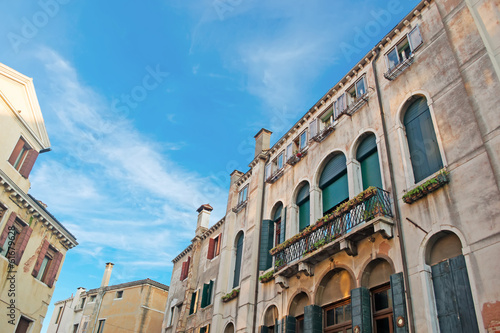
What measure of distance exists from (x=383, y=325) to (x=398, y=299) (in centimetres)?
116

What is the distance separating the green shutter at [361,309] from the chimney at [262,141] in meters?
11.6

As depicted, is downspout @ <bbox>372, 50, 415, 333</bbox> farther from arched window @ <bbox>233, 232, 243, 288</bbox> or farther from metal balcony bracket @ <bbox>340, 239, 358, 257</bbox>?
arched window @ <bbox>233, 232, 243, 288</bbox>

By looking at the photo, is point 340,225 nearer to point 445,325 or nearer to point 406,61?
point 445,325

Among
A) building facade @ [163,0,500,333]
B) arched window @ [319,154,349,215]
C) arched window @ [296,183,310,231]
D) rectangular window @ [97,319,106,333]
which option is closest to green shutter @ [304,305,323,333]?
building facade @ [163,0,500,333]

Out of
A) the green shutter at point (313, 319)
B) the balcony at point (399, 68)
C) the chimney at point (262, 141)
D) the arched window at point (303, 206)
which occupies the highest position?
the chimney at point (262, 141)

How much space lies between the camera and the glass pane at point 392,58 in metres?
13.4

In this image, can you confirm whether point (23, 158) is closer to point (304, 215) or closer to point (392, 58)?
point (304, 215)

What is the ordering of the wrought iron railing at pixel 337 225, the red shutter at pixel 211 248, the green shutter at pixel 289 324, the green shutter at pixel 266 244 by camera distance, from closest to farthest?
1. the wrought iron railing at pixel 337 225
2. the green shutter at pixel 289 324
3. the green shutter at pixel 266 244
4. the red shutter at pixel 211 248

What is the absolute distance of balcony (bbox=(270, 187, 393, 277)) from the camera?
1092 cm

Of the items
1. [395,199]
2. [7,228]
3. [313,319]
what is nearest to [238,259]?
[313,319]

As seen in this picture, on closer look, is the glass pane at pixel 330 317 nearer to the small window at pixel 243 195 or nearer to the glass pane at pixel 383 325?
the glass pane at pixel 383 325

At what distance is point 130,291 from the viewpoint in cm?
3847

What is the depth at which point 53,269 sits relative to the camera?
2339 centimetres

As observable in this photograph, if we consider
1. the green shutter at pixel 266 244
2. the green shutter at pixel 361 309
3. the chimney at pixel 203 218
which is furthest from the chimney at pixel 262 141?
the green shutter at pixel 361 309
